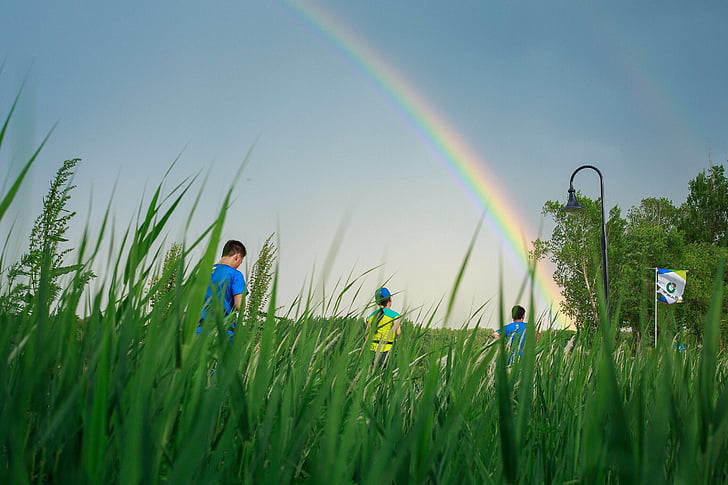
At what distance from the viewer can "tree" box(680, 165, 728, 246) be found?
127 ft

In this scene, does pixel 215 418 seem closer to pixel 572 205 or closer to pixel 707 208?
pixel 572 205

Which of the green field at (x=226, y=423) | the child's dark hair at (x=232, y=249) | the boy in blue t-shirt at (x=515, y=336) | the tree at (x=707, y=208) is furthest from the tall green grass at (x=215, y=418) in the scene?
the tree at (x=707, y=208)

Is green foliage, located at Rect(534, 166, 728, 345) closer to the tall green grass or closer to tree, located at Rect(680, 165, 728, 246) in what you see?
tree, located at Rect(680, 165, 728, 246)

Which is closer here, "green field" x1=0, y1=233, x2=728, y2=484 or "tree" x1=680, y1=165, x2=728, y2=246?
"green field" x1=0, y1=233, x2=728, y2=484

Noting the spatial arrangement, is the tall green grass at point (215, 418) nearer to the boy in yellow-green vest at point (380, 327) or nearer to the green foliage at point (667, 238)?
the boy in yellow-green vest at point (380, 327)

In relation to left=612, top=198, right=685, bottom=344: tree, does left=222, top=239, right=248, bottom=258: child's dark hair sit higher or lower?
lower

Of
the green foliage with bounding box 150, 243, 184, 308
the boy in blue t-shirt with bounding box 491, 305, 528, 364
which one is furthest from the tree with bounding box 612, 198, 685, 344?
the green foliage with bounding box 150, 243, 184, 308

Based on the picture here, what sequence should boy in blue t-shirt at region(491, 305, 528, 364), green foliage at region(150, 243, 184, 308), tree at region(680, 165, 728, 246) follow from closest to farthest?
green foliage at region(150, 243, 184, 308) < boy in blue t-shirt at region(491, 305, 528, 364) < tree at region(680, 165, 728, 246)

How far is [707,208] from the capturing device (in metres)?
39.0

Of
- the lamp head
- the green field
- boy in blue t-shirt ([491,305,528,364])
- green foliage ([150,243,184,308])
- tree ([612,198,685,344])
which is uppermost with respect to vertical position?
tree ([612,198,685,344])

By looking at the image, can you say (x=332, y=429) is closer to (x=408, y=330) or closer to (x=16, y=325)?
(x=16, y=325)

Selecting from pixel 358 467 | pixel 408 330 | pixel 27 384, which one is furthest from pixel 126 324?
pixel 408 330

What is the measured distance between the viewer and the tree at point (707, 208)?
1518 inches

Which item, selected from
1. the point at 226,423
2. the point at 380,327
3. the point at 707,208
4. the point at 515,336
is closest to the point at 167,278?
the point at 226,423
